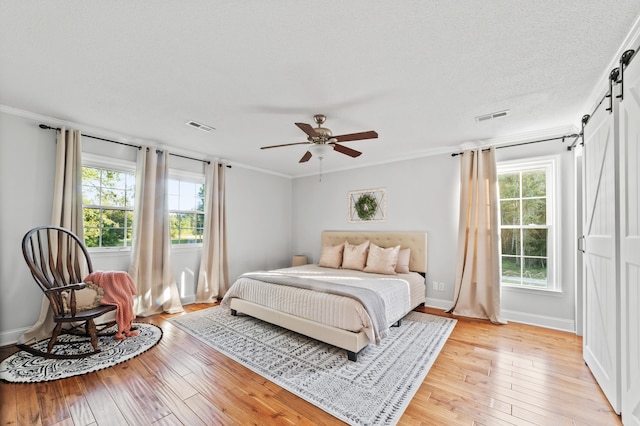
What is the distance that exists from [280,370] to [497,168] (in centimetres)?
386

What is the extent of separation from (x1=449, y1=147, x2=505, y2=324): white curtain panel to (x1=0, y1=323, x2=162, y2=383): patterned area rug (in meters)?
4.03

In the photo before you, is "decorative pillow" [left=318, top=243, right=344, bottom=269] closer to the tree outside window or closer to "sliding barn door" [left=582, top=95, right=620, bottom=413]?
the tree outside window

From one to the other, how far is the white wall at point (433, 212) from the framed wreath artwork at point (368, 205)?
0.31 ft

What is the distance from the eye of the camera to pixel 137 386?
2.17 metres

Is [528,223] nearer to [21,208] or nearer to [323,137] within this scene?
[323,137]

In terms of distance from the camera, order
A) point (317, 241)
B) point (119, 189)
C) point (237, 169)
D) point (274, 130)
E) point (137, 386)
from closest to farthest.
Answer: point (137, 386), point (274, 130), point (119, 189), point (237, 169), point (317, 241)

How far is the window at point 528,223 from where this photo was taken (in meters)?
3.61

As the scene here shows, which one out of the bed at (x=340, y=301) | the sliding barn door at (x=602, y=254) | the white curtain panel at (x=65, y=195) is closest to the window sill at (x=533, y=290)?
the sliding barn door at (x=602, y=254)

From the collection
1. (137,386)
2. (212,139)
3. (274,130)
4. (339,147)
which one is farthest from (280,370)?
(212,139)

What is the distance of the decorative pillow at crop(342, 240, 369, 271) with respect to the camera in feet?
15.0

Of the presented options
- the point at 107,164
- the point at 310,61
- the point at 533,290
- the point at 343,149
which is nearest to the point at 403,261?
the point at 533,290

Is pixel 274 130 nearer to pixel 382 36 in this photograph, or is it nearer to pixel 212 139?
pixel 212 139

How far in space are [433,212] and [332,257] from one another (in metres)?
1.88

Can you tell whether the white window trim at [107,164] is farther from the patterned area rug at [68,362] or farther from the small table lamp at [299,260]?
the small table lamp at [299,260]
